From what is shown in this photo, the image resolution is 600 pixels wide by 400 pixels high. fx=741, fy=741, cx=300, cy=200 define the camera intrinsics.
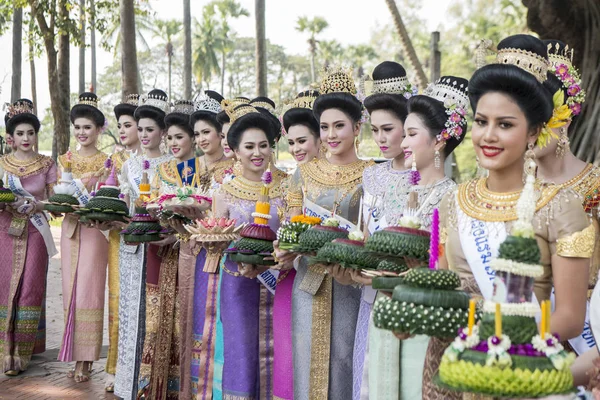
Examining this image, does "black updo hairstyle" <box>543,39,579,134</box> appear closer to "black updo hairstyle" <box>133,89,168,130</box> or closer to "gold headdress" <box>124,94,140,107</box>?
"black updo hairstyle" <box>133,89,168,130</box>

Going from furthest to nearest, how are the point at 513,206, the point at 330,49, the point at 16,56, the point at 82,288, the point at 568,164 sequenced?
the point at 330,49
the point at 16,56
the point at 82,288
the point at 568,164
the point at 513,206

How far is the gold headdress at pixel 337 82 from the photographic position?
14.2 feet

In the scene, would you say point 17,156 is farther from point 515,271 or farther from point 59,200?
point 515,271

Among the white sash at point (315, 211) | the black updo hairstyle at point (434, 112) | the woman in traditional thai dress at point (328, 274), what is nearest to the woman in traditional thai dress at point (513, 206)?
the black updo hairstyle at point (434, 112)

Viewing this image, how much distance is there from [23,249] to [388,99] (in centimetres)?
421

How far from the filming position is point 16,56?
19641mm

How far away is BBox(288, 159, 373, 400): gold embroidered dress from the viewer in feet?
13.3

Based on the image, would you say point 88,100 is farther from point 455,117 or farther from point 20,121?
point 455,117

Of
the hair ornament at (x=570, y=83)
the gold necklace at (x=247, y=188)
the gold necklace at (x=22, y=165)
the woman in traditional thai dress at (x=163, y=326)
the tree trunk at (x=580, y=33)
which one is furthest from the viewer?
the tree trunk at (x=580, y=33)

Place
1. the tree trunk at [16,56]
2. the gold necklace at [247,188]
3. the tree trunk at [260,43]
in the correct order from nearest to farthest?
the gold necklace at [247,188]
the tree trunk at [260,43]
the tree trunk at [16,56]

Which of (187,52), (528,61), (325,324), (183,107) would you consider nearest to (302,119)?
(325,324)

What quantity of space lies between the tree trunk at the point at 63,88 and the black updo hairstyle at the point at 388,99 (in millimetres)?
8898

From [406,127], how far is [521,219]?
157cm

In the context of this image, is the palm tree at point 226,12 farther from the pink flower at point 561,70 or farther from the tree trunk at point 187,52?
the pink flower at point 561,70
